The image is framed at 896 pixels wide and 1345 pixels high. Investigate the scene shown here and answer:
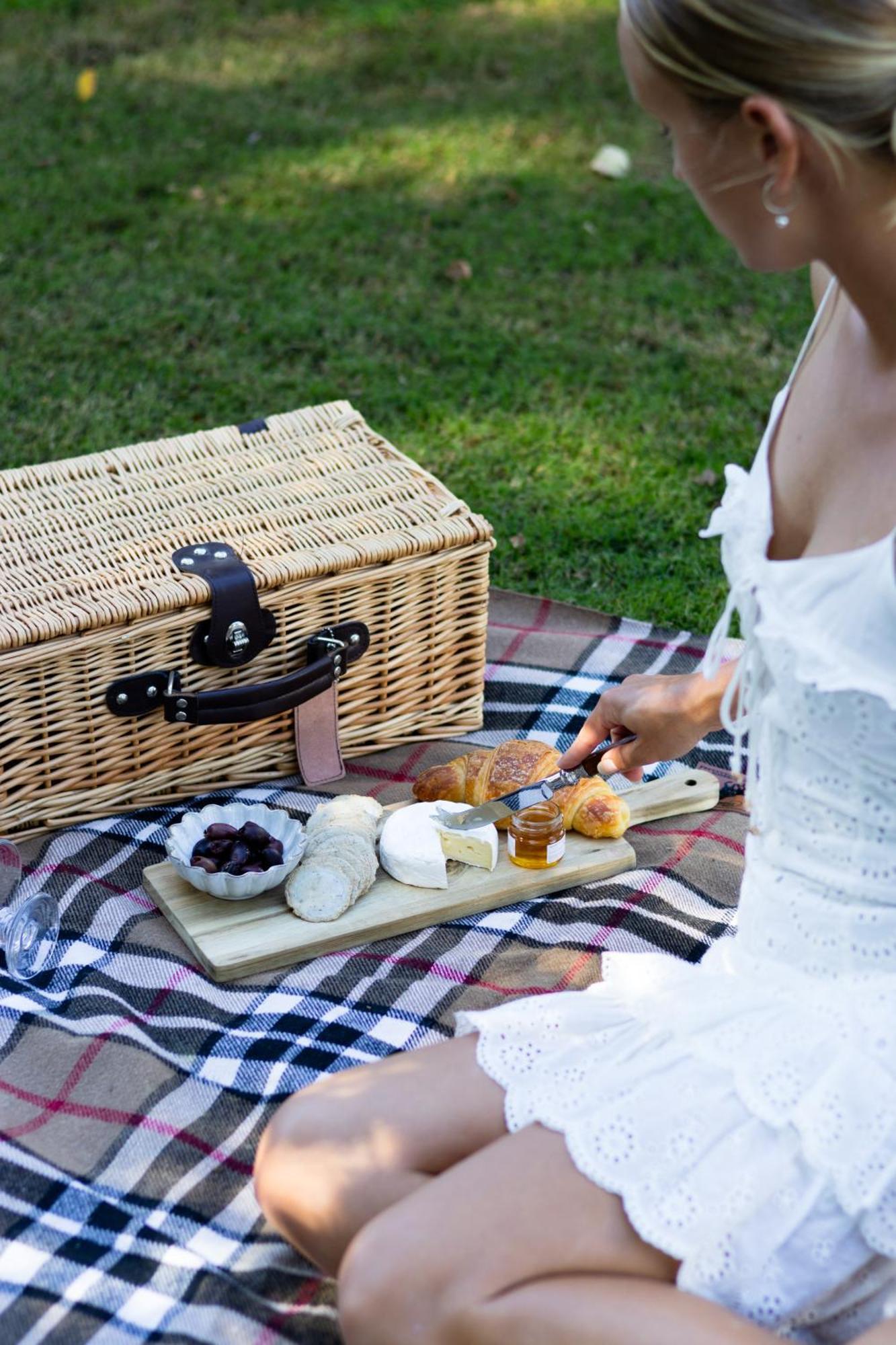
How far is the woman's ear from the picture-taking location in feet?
4.46

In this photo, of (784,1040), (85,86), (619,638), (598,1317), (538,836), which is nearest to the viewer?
(598,1317)

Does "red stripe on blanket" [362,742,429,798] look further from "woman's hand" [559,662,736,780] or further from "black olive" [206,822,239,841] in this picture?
"woman's hand" [559,662,736,780]

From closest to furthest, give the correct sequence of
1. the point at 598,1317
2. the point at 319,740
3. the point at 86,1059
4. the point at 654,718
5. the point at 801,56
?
the point at 801,56, the point at 598,1317, the point at 654,718, the point at 86,1059, the point at 319,740

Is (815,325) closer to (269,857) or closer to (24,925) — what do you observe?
(269,857)

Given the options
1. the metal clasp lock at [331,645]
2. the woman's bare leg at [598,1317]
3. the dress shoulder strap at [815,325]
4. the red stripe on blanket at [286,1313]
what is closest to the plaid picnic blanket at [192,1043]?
the red stripe on blanket at [286,1313]

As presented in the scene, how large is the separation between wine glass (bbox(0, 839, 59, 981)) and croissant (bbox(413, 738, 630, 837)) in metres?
0.63

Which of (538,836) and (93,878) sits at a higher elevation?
(538,836)

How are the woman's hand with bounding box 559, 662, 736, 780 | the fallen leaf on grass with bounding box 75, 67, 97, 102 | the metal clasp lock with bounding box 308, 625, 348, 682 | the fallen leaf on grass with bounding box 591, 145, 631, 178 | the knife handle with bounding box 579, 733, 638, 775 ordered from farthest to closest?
1. the fallen leaf on grass with bounding box 75, 67, 97, 102
2. the fallen leaf on grass with bounding box 591, 145, 631, 178
3. the metal clasp lock with bounding box 308, 625, 348, 682
4. the knife handle with bounding box 579, 733, 638, 775
5. the woman's hand with bounding box 559, 662, 736, 780

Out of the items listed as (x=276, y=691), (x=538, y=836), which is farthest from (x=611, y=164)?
(x=538, y=836)

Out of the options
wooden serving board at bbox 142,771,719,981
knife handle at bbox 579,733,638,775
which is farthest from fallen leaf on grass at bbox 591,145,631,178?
knife handle at bbox 579,733,638,775

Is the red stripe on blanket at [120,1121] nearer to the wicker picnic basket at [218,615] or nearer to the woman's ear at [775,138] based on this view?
the wicker picnic basket at [218,615]

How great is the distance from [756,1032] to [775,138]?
872mm

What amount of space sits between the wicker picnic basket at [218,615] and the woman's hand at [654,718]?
667mm

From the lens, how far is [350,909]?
7.73ft
